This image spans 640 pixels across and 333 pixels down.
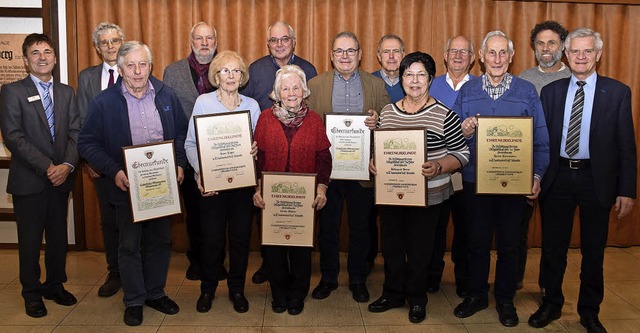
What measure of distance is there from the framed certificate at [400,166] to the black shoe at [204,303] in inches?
50.4

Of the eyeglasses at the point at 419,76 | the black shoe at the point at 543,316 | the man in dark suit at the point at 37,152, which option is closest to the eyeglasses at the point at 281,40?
the eyeglasses at the point at 419,76

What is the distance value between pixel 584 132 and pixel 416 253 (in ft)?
3.89

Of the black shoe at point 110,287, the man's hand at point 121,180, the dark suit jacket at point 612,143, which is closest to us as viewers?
the dark suit jacket at point 612,143

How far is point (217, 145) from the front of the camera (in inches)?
144

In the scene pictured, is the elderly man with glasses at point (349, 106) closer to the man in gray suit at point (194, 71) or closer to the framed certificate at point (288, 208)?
the framed certificate at point (288, 208)

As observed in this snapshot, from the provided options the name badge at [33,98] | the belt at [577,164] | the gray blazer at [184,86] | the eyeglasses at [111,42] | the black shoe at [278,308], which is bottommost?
the black shoe at [278,308]

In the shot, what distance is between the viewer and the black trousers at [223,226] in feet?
12.5

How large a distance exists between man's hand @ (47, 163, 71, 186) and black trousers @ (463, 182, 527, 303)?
8.16 feet

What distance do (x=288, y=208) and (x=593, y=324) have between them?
1.92 m

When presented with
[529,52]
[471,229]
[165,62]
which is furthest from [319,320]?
[529,52]

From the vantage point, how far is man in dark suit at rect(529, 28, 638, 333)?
3.49 m

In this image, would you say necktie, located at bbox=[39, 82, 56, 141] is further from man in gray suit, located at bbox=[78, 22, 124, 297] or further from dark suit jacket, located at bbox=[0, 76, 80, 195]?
man in gray suit, located at bbox=[78, 22, 124, 297]

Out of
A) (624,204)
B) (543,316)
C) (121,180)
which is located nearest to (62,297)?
(121,180)

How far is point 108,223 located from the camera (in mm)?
4281
